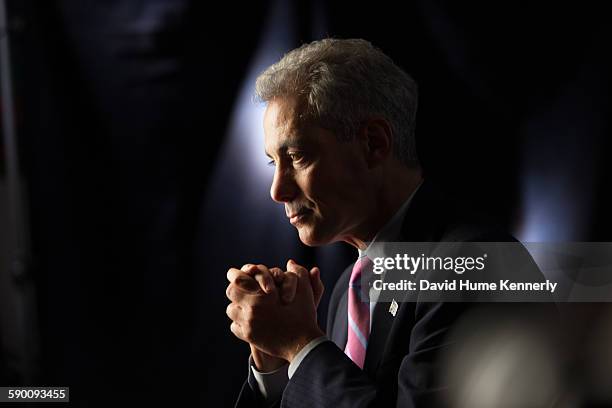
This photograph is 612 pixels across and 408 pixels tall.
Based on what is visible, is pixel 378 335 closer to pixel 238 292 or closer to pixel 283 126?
pixel 238 292

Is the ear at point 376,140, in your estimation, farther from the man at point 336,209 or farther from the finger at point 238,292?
the finger at point 238,292

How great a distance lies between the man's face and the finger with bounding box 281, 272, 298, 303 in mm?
78

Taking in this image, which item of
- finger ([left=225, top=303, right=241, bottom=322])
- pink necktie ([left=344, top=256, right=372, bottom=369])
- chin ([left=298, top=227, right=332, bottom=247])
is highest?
chin ([left=298, top=227, right=332, bottom=247])

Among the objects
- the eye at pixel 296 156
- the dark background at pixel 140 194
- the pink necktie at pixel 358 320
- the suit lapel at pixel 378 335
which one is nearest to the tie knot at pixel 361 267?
the pink necktie at pixel 358 320

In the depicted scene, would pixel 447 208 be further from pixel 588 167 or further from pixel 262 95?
pixel 588 167

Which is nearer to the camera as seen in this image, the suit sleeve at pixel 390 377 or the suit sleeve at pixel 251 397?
the suit sleeve at pixel 390 377

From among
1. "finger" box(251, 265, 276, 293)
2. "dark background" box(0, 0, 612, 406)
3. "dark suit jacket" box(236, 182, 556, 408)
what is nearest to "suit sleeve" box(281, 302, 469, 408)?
"dark suit jacket" box(236, 182, 556, 408)

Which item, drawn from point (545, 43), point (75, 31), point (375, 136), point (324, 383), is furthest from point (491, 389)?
point (75, 31)

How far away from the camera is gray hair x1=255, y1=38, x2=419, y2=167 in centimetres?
A: 95

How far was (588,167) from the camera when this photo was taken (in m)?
1.29

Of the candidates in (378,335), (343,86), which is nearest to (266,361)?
(378,335)

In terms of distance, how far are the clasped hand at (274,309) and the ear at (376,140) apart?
21cm

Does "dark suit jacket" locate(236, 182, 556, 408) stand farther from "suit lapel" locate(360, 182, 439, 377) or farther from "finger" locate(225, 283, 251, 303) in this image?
"finger" locate(225, 283, 251, 303)

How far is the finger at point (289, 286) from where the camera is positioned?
0.92 metres
